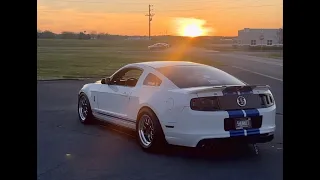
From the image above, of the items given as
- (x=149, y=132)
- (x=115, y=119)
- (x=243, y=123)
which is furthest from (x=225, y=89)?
(x=115, y=119)

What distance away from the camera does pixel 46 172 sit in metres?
5.69

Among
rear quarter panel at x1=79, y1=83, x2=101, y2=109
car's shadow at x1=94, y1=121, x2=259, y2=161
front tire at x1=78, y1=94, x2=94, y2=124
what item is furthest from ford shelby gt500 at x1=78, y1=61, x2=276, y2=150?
front tire at x1=78, y1=94, x2=94, y2=124

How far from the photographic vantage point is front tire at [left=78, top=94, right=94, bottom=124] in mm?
8961

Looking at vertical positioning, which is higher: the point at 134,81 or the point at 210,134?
the point at 134,81

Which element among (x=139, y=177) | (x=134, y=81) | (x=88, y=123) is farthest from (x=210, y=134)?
(x=88, y=123)

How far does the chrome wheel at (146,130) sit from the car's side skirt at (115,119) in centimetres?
33

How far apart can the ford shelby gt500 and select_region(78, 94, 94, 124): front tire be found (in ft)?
4.73

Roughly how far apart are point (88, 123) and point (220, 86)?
3383 millimetres

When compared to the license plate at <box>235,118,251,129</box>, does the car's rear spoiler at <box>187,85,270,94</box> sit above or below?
above

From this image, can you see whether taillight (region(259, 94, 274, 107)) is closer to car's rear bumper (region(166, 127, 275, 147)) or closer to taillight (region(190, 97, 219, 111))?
car's rear bumper (region(166, 127, 275, 147))

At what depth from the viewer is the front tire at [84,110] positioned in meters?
8.96

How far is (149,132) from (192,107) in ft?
3.01

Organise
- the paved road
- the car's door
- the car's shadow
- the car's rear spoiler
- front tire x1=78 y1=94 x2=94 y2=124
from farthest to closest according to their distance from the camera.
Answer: front tire x1=78 y1=94 x2=94 y2=124 < the car's door < the car's shadow < the car's rear spoiler < the paved road
